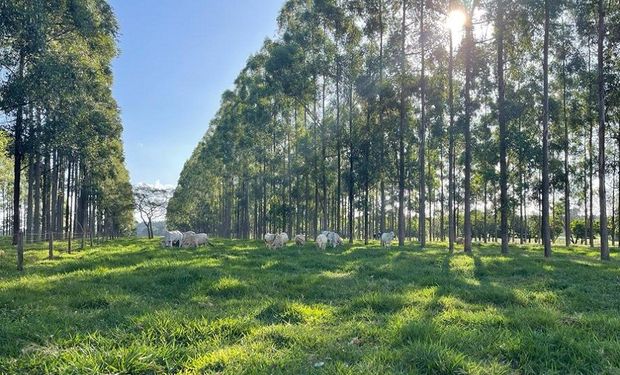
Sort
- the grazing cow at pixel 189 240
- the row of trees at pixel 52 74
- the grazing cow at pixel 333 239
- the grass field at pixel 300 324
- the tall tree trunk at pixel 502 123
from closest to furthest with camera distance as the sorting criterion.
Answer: the grass field at pixel 300 324 → the row of trees at pixel 52 74 → the tall tree trunk at pixel 502 123 → the grazing cow at pixel 189 240 → the grazing cow at pixel 333 239

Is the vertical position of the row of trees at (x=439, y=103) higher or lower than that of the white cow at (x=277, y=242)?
higher

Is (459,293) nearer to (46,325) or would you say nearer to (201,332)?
(201,332)

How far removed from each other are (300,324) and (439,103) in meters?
34.1

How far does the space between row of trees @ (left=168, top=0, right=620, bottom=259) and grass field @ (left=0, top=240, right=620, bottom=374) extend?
14554 millimetres

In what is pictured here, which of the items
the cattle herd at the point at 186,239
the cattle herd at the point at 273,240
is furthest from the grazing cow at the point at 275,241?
the cattle herd at the point at 186,239

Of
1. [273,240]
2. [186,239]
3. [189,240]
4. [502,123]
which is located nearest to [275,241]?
[273,240]

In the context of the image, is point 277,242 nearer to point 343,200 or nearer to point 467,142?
point 467,142

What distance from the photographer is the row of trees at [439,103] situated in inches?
964

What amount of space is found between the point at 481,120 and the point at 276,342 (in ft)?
124

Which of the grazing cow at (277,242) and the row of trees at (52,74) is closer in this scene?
the row of trees at (52,74)

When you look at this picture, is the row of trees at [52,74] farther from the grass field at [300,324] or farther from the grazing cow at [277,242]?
the grazing cow at [277,242]

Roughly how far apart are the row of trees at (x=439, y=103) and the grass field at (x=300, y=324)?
14.6 meters

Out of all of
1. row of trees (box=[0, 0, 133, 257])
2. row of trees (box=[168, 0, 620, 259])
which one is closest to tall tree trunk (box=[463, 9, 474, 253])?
row of trees (box=[168, 0, 620, 259])

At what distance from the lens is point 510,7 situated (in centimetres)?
2375
